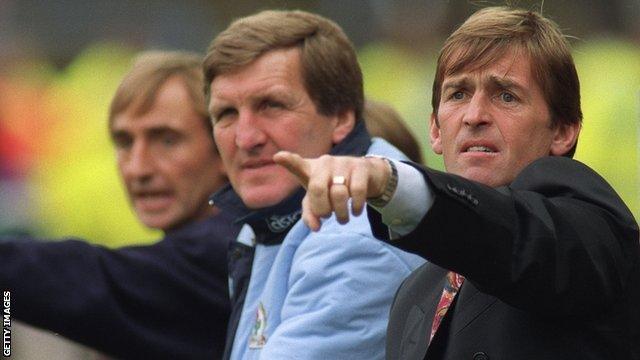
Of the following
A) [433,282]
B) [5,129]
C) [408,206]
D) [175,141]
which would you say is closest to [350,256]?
[433,282]

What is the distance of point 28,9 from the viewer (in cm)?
812

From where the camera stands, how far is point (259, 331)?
4043 millimetres

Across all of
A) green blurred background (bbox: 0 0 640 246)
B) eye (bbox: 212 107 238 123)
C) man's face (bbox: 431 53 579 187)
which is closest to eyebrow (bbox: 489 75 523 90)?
man's face (bbox: 431 53 579 187)

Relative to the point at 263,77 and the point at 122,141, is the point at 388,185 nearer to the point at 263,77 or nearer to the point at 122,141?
the point at 263,77

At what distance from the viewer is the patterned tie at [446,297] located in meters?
3.21

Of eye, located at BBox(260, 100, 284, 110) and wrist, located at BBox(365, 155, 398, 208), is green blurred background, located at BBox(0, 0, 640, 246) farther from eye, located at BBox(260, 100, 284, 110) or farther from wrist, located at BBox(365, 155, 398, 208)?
wrist, located at BBox(365, 155, 398, 208)

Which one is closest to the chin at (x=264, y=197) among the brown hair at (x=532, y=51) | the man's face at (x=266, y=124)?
the man's face at (x=266, y=124)

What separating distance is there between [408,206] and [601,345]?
54cm

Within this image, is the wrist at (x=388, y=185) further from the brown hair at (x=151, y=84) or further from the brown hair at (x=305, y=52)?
the brown hair at (x=151, y=84)

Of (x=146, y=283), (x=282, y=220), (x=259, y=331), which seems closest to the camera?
(x=259, y=331)

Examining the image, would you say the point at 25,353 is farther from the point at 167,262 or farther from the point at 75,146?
the point at 167,262

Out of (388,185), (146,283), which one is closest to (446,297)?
(388,185)

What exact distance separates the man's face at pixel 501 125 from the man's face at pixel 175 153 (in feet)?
7.15

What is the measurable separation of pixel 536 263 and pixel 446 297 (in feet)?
1.71
